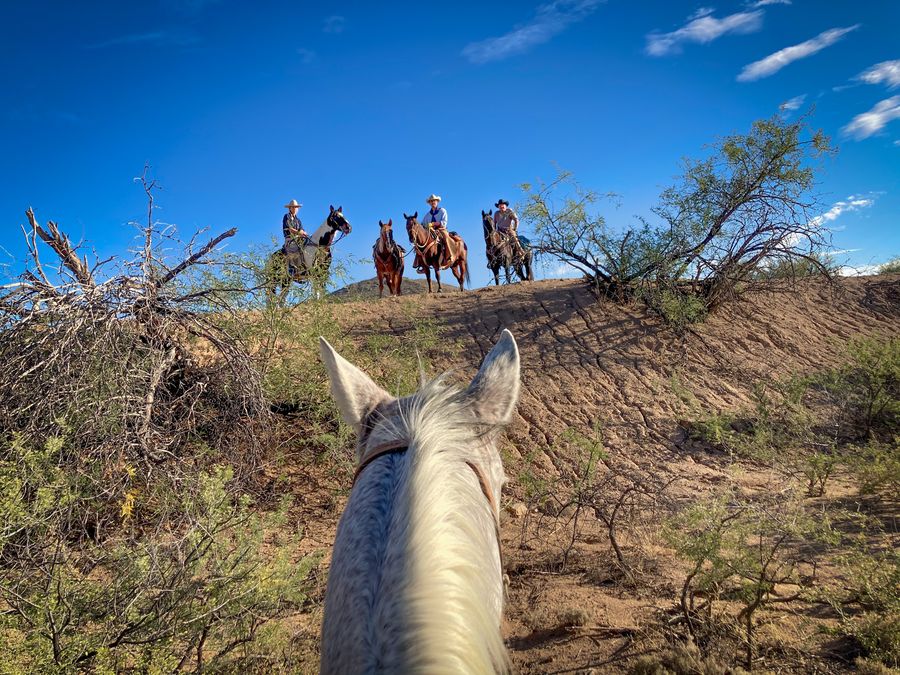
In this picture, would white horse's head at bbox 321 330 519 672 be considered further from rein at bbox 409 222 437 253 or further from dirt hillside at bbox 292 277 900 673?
rein at bbox 409 222 437 253

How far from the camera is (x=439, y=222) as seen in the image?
1527 centimetres

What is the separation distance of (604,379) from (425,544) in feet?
25.5

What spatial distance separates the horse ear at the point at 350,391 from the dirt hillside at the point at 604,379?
7.05 ft

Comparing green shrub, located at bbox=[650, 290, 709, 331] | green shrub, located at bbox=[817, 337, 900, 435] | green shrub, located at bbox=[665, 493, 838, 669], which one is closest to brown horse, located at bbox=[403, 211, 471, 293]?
green shrub, located at bbox=[650, 290, 709, 331]

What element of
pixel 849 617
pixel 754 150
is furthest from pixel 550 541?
pixel 754 150

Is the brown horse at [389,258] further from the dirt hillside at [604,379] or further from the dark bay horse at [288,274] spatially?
the dark bay horse at [288,274]

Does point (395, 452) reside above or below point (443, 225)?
below

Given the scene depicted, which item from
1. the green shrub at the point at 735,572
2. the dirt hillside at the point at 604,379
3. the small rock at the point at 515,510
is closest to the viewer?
the green shrub at the point at 735,572

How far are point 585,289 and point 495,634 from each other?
33.8 feet

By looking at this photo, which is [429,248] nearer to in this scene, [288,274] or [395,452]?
[288,274]

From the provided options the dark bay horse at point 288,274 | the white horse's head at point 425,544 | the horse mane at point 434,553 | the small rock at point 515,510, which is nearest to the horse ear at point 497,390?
the white horse's head at point 425,544

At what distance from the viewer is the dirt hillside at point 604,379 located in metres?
3.49

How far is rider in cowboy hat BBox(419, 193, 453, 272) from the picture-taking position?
48.2ft

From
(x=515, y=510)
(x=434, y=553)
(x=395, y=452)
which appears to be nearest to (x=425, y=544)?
(x=434, y=553)
